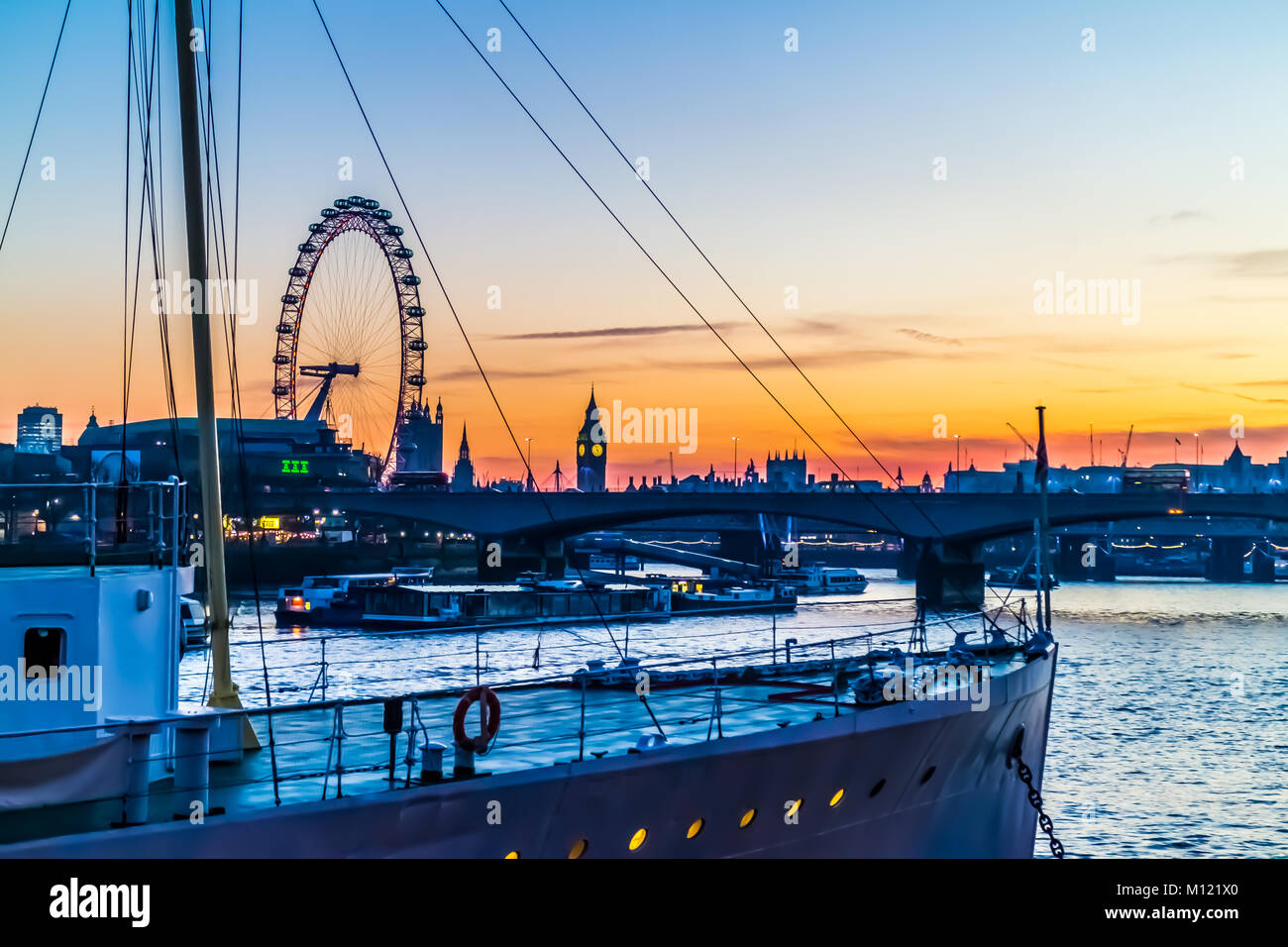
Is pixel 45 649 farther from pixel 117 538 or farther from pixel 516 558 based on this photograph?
pixel 516 558

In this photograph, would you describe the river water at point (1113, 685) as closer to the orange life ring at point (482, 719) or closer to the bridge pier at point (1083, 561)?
the orange life ring at point (482, 719)

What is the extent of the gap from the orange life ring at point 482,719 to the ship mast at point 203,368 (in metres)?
2.73

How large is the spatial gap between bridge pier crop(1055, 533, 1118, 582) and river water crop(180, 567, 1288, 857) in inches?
2509

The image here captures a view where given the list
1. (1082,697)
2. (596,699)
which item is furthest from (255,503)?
(596,699)

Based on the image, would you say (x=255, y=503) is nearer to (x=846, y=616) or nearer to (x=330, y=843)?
(x=846, y=616)

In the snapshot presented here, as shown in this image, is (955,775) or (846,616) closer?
(955,775)

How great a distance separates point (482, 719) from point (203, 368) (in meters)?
5.01

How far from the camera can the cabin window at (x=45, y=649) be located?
1255cm

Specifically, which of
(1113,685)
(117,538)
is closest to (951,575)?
(1113,685)

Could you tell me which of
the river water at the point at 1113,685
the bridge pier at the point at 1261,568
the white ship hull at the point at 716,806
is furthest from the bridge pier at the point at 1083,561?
the white ship hull at the point at 716,806

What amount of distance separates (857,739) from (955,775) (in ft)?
11.9

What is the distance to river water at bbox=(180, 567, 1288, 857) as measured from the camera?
1310 inches
